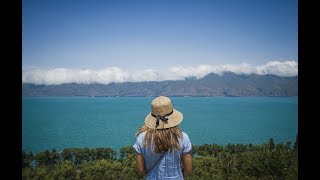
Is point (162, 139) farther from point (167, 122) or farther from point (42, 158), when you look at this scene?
point (42, 158)

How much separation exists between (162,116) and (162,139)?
0.18m

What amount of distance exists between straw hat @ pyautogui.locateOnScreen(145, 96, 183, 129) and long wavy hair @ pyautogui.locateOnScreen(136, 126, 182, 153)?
3 cm

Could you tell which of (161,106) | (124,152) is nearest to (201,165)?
(124,152)

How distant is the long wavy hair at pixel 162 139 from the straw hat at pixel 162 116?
1.3 inches

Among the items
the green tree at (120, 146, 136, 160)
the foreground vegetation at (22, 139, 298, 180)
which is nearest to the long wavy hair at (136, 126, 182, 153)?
the foreground vegetation at (22, 139, 298, 180)

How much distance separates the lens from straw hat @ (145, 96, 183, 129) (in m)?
2.06

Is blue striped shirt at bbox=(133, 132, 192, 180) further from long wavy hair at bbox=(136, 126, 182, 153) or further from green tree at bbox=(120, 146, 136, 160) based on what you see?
green tree at bbox=(120, 146, 136, 160)

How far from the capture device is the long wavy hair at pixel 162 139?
198cm

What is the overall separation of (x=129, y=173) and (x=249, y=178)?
5.34 m

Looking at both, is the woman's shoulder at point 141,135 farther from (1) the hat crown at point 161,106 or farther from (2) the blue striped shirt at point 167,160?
(1) the hat crown at point 161,106
